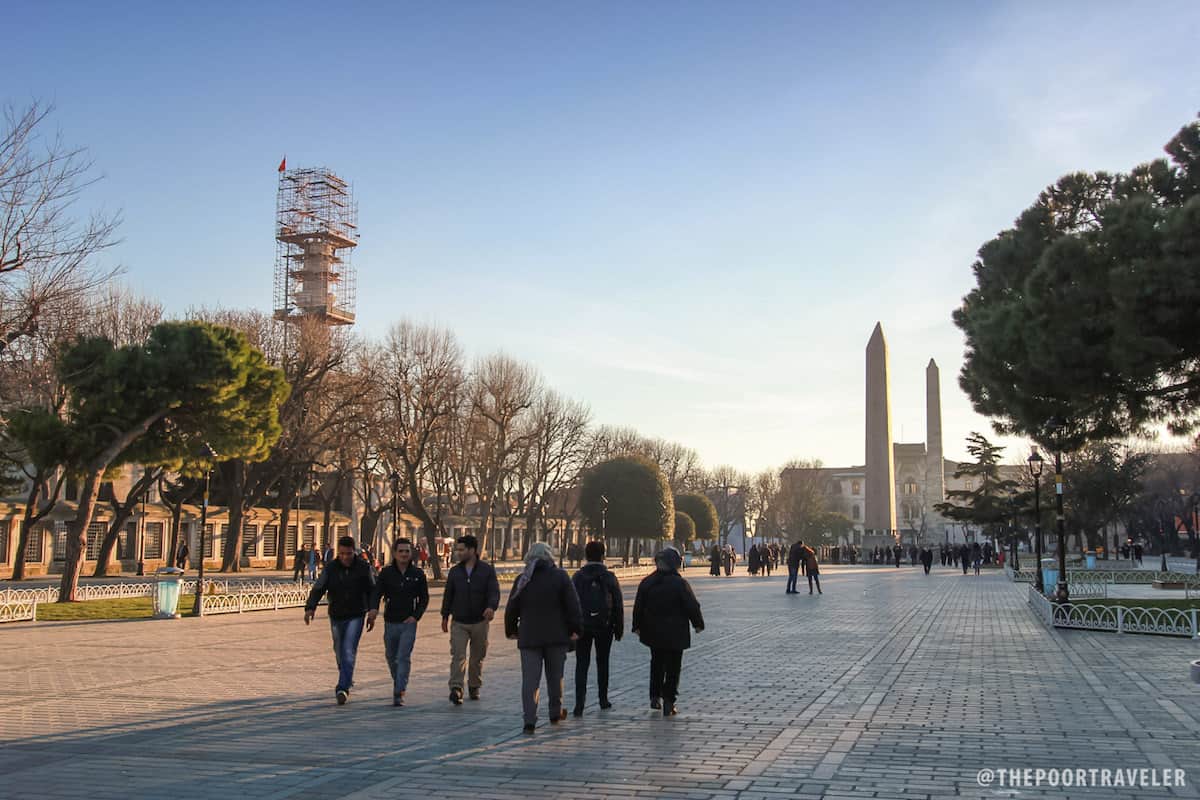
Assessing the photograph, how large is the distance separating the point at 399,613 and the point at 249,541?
47355 millimetres

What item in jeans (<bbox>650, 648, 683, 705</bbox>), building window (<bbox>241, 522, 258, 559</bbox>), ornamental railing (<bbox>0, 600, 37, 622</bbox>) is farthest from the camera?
building window (<bbox>241, 522, 258, 559</bbox>)

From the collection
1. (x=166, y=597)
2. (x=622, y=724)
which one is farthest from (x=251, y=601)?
→ (x=622, y=724)

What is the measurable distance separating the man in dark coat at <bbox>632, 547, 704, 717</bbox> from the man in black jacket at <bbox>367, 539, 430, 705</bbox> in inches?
82.1

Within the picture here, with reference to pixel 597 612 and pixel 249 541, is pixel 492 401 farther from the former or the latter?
pixel 597 612

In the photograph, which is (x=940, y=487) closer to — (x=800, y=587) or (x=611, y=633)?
(x=800, y=587)

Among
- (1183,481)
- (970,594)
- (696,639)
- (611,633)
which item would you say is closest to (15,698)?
(611,633)

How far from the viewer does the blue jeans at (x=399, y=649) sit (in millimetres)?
9805

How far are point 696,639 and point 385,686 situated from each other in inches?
268

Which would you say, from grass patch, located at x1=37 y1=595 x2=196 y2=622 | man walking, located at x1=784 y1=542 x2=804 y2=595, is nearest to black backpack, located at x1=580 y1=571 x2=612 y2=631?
grass patch, located at x1=37 y1=595 x2=196 y2=622

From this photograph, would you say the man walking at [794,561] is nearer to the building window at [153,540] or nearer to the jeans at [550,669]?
the jeans at [550,669]

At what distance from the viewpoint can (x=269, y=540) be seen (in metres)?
56.4

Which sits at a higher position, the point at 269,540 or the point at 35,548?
the point at 269,540

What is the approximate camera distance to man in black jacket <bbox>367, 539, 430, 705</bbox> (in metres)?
9.83

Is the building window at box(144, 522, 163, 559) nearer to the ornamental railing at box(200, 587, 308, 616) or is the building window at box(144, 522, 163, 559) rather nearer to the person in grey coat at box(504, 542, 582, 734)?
the ornamental railing at box(200, 587, 308, 616)
